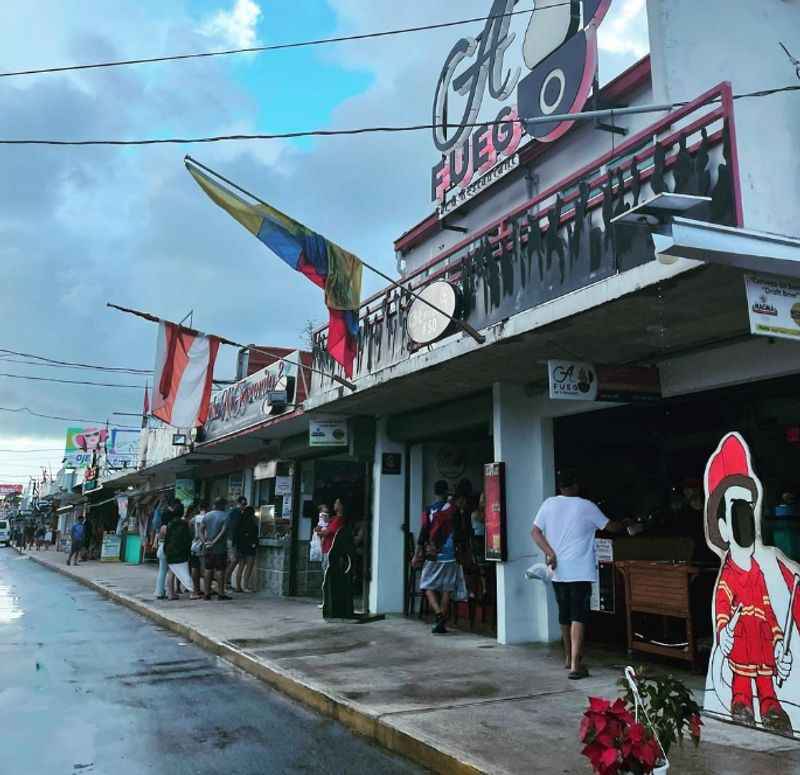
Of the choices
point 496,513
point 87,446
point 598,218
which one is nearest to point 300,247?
point 598,218

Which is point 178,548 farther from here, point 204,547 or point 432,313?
point 432,313

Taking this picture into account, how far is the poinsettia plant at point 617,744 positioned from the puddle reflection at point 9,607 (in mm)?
11170

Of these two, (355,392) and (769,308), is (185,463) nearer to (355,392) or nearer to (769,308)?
(355,392)

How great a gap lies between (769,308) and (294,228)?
475 cm

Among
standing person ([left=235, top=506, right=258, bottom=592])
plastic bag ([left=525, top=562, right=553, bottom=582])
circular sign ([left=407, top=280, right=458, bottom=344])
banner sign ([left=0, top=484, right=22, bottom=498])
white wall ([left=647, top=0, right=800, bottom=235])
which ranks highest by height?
banner sign ([left=0, top=484, right=22, bottom=498])

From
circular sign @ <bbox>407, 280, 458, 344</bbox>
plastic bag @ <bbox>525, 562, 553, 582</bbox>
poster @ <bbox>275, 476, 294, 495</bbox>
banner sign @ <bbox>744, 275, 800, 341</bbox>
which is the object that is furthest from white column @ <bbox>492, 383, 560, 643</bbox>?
poster @ <bbox>275, 476, 294, 495</bbox>

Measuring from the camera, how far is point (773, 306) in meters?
5.04

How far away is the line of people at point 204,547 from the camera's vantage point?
539 inches

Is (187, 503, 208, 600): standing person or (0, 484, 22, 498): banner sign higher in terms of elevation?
(0, 484, 22, 498): banner sign

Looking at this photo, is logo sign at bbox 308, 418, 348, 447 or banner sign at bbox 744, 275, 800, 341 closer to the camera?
banner sign at bbox 744, 275, 800, 341

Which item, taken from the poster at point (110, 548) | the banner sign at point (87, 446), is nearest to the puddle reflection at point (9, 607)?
the poster at point (110, 548)

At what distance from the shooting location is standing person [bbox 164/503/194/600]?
13.7m

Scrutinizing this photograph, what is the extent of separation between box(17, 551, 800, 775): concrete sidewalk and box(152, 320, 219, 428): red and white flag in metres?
3.49

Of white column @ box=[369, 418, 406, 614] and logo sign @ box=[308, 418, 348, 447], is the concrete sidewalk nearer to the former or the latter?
white column @ box=[369, 418, 406, 614]
